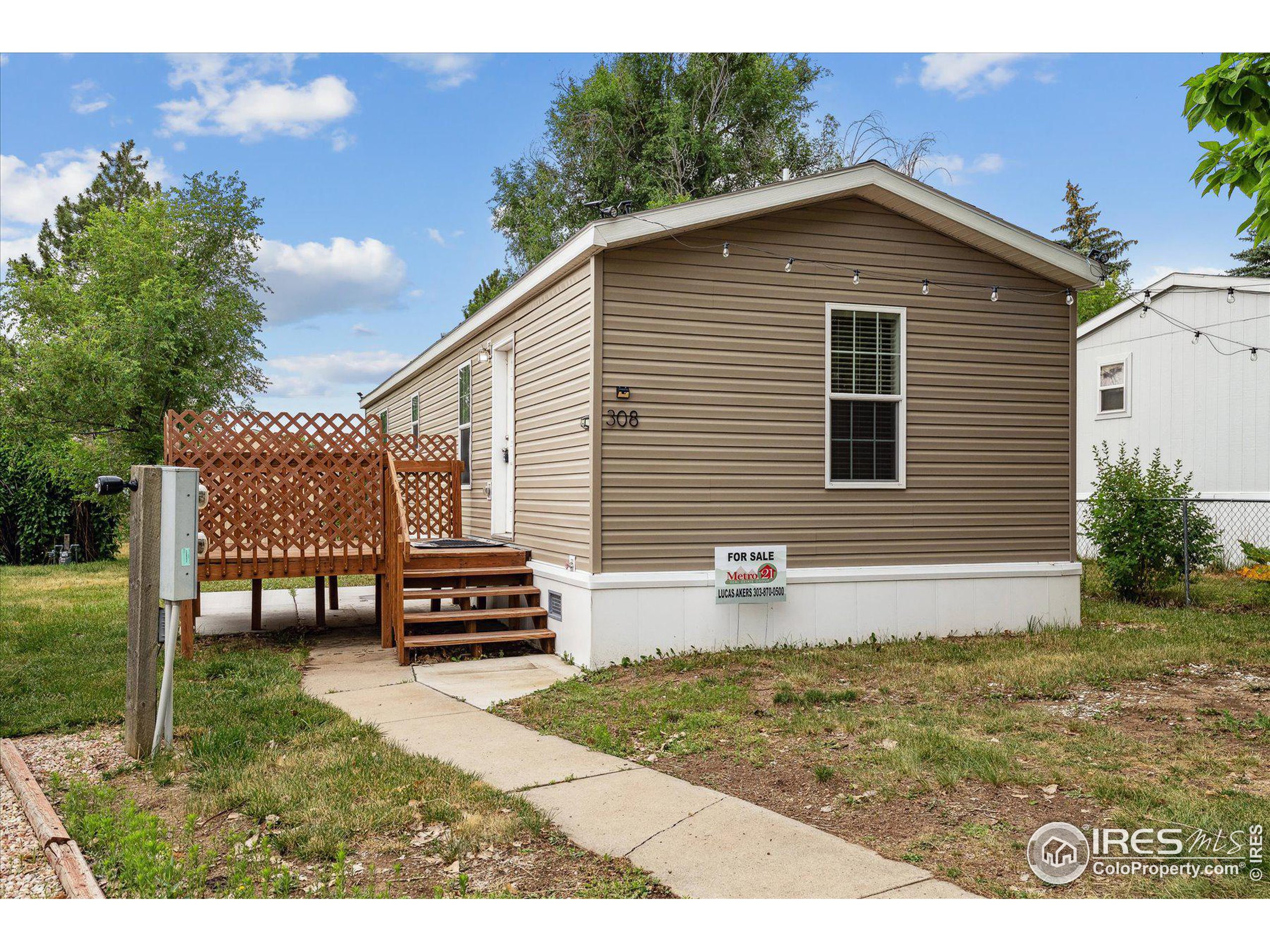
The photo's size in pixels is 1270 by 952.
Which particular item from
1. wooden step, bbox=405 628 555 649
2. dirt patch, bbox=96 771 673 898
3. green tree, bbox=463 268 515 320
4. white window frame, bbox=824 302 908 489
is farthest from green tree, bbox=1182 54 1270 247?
green tree, bbox=463 268 515 320

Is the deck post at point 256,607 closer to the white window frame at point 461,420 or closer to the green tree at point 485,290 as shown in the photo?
the white window frame at point 461,420

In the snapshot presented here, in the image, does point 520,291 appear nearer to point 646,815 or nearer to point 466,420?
point 466,420

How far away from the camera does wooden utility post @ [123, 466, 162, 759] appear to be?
457 centimetres

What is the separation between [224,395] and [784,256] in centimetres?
1617

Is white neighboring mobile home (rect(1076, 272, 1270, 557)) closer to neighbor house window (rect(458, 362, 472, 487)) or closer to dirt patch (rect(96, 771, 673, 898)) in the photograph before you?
neighbor house window (rect(458, 362, 472, 487))

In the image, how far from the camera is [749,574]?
23.3 feet

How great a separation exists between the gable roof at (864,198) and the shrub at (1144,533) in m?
3.11

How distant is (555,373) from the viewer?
304 inches

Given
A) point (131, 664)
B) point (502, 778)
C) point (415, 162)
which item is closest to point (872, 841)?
point (502, 778)

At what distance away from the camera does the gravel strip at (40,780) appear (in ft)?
10.5

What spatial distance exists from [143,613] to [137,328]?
15.1 meters

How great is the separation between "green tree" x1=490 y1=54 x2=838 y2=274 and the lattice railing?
1639 cm

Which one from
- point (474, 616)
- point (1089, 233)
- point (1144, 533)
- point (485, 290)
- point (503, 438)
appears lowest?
point (474, 616)

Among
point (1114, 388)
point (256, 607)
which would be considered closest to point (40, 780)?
point (256, 607)
